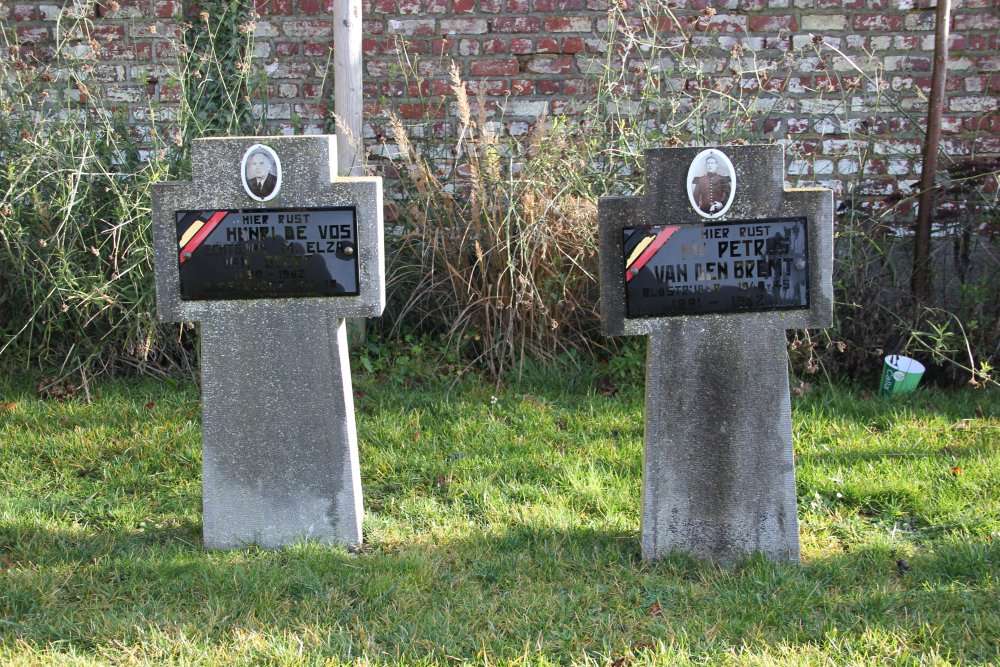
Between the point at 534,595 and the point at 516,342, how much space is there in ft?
7.53

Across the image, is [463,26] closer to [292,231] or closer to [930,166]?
[930,166]

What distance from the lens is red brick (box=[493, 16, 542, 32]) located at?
633 cm

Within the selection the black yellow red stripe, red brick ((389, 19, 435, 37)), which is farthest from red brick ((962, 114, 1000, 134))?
the black yellow red stripe

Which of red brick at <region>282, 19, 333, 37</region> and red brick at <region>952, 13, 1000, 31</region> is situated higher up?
red brick at <region>282, 19, 333, 37</region>

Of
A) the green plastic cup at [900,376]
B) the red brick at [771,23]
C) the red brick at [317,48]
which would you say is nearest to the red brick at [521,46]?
the red brick at [317,48]

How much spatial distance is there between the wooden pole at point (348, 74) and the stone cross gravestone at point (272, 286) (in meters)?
2.06

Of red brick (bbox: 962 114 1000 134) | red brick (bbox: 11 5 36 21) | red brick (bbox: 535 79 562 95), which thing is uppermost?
red brick (bbox: 11 5 36 21)

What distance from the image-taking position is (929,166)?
5457 mm

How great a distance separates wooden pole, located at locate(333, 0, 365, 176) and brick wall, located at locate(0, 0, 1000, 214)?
0.84m

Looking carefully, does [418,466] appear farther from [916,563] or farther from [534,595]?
[916,563]

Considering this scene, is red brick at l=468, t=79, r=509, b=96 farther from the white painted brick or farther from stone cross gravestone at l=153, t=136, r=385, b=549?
stone cross gravestone at l=153, t=136, r=385, b=549

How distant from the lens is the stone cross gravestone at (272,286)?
3285 mm

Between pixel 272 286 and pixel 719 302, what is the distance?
158 cm

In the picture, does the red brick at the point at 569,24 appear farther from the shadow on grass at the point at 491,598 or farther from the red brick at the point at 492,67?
the shadow on grass at the point at 491,598
